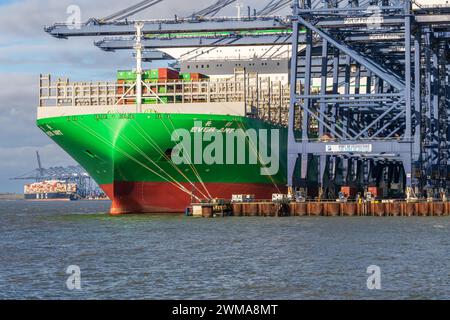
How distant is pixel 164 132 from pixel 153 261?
2639cm

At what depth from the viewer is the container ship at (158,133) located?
5991 cm

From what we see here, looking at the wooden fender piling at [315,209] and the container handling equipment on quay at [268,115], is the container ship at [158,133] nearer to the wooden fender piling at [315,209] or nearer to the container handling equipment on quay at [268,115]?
the container handling equipment on quay at [268,115]

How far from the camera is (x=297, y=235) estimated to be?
4422 centimetres

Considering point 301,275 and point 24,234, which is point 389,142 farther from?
point 301,275

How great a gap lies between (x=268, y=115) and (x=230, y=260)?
40801mm

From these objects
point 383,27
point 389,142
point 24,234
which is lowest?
point 24,234

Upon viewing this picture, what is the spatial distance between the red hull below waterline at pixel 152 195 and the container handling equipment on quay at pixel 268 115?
0.07m

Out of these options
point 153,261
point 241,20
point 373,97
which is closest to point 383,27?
point 373,97

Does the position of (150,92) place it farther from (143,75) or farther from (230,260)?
(230,260)

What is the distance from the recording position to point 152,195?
199 ft

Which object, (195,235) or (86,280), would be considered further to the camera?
(195,235)

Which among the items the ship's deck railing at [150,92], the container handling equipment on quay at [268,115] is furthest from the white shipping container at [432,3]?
the ship's deck railing at [150,92]

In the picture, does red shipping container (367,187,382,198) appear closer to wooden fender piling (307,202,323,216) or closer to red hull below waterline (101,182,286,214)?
wooden fender piling (307,202,323,216)

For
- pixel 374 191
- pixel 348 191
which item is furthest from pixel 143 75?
pixel 374 191
